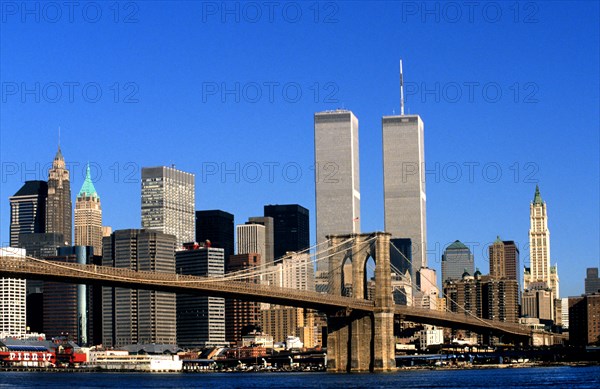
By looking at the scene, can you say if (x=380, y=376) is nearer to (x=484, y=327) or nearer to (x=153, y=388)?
(x=153, y=388)

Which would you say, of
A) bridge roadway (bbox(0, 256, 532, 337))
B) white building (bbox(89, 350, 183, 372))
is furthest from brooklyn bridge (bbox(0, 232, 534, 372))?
white building (bbox(89, 350, 183, 372))

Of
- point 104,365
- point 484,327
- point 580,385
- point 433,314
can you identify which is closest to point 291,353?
point 104,365

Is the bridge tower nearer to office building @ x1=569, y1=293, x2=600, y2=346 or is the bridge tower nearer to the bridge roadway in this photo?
the bridge roadway

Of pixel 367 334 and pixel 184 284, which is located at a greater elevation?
pixel 184 284

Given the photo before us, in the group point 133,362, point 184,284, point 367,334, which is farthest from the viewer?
point 133,362

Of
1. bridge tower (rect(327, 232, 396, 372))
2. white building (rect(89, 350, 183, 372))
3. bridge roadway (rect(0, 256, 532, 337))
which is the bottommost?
white building (rect(89, 350, 183, 372))

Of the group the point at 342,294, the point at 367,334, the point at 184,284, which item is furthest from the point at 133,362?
the point at 184,284

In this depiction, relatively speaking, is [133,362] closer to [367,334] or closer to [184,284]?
[367,334]
